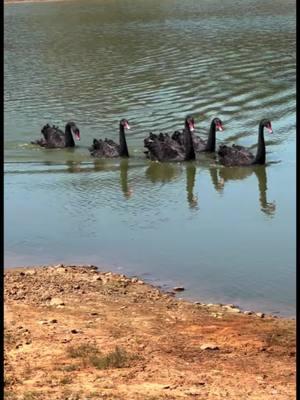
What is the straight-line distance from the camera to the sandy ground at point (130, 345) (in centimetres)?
497

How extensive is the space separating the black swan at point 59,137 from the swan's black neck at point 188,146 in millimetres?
2150

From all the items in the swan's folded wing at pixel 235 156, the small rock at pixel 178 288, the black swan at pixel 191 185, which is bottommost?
the small rock at pixel 178 288

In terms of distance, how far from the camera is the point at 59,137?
1497 centimetres

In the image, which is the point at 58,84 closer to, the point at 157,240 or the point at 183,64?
the point at 183,64

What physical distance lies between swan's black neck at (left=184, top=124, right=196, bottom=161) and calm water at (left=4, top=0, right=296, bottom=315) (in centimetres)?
15

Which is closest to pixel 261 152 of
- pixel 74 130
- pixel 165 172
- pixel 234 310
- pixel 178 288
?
pixel 165 172

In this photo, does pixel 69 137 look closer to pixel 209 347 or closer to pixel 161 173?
pixel 161 173

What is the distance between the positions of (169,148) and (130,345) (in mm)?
8139

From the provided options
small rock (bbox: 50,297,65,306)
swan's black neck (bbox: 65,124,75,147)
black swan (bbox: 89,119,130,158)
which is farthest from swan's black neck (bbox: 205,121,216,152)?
small rock (bbox: 50,297,65,306)

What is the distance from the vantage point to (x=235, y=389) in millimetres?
4953

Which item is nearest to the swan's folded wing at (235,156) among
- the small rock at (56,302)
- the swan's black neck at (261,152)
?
the swan's black neck at (261,152)

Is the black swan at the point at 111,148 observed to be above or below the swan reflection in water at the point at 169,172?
above

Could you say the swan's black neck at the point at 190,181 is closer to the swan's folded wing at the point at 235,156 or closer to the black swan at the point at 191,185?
the black swan at the point at 191,185

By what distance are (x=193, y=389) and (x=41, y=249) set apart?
15.4 ft
